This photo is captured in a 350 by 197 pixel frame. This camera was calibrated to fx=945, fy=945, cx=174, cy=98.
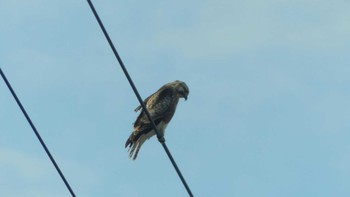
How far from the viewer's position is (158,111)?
55.0 ft

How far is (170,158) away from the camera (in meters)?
10.4

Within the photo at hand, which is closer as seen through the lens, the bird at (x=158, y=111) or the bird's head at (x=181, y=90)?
the bird at (x=158, y=111)

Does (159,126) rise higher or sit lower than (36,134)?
higher

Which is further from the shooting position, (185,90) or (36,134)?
(185,90)

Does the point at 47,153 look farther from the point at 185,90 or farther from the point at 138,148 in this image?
the point at 185,90

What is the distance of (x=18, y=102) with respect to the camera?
9984mm

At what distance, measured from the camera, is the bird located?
1596 centimetres

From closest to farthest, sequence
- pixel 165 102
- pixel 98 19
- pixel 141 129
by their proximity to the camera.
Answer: pixel 98 19
pixel 141 129
pixel 165 102

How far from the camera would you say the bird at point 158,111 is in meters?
16.0

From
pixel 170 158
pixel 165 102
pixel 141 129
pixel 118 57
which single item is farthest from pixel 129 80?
pixel 165 102

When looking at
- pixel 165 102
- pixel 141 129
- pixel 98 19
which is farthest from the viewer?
pixel 165 102

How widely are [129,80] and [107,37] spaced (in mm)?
513

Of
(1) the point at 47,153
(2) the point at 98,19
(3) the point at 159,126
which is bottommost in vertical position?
(1) the point at 47,153

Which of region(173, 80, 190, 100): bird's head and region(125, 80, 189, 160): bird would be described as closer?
region(125, 80, 189, 160): bird
